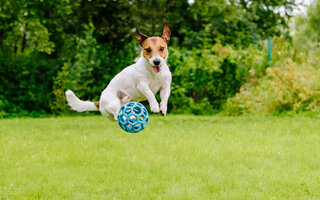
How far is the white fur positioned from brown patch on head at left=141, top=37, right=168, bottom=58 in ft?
0.36

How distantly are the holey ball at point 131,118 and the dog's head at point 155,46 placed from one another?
1.03 feet

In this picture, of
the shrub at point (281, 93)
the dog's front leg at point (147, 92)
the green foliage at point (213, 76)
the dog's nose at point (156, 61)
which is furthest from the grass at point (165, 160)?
the dog's nose at point (156, 61)

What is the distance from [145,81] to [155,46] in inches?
12.2

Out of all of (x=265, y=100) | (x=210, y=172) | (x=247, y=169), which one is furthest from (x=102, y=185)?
(x=265, y=100)

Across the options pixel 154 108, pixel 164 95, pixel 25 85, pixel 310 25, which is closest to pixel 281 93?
pixel 25 85

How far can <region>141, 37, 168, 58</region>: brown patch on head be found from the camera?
8.29 feet

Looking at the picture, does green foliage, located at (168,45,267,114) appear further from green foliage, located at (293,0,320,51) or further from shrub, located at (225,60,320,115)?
green foliage, located at (293,0,320,51)

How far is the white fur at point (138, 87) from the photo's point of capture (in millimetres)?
2727

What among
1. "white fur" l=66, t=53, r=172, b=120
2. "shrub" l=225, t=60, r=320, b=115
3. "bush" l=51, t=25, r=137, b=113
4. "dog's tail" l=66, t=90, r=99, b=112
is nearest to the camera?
"white fur" l=66, t=53, r=172, b=120

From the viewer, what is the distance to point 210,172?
24.4 ft

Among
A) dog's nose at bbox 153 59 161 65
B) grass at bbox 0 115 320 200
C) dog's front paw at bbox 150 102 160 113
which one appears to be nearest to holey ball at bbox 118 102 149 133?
dog's front paw at bbox 150 102 160 113

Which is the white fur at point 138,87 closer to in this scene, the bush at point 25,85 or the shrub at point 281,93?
the shrub at point 281,93

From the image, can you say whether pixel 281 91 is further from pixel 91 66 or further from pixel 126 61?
pixel 91 66

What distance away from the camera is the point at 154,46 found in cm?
253
